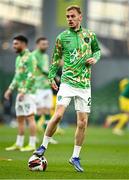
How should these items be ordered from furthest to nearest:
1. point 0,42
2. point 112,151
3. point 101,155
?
point 0,42 < point 112,151 < point 101,155

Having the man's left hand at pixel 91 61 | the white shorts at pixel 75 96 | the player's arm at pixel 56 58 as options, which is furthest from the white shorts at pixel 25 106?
the man's left hand at pixel 91 61

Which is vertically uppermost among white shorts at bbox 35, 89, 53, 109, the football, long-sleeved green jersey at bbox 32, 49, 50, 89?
long-sleeved green jersey at bbox 32, 49, 50, 89

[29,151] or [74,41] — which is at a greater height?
[74,41]

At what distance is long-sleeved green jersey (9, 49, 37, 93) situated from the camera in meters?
16.5

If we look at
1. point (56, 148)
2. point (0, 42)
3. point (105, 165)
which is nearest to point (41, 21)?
point (0, 42)

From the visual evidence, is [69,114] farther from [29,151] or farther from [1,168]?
[1,168]

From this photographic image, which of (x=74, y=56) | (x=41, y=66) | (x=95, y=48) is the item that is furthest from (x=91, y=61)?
(x=41, y=66)

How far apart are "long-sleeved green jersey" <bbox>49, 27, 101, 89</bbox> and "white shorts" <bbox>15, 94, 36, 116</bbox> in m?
4.29

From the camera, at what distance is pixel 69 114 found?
36969 millimetres

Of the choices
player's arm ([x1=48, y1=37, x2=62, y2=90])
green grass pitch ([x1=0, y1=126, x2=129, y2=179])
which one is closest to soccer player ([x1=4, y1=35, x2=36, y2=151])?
green grass pitch ([x1=0, y1=126, x2=129, y2=179])

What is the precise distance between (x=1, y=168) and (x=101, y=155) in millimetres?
4161

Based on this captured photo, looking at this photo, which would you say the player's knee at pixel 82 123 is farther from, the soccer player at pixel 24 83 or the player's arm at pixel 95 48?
the soccer player at pixel 24 83

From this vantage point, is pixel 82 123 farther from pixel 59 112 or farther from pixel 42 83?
pixel 42 83

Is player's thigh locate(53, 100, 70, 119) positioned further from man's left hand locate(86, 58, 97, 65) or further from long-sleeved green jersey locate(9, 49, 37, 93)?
long-sleeved green jersey locate(9, 49, 37, 93)
